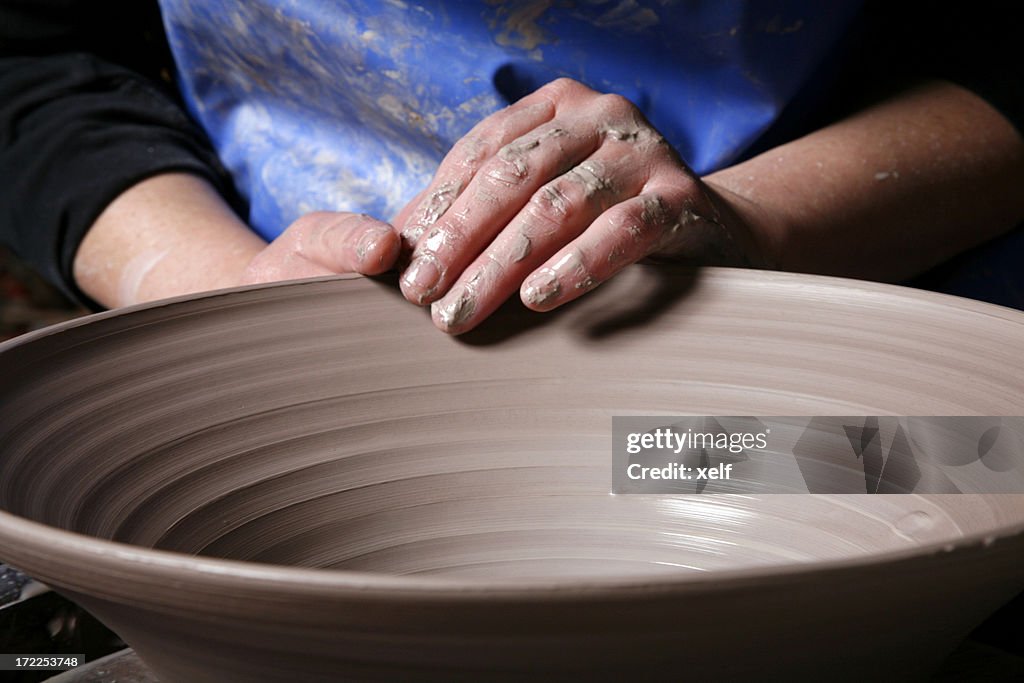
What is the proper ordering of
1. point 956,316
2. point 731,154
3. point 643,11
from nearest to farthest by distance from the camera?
point 956,316, point 643,11, point 731,154

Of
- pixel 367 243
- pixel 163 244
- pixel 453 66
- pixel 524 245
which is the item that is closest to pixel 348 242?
pixel 367 243

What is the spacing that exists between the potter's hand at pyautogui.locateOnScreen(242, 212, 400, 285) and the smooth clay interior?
0.10 ft

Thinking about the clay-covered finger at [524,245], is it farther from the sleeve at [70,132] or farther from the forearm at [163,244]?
the sleeve at [70,132]

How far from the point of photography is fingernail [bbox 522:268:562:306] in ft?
2.39

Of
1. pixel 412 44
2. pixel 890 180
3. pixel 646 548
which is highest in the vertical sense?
pixel 412 44

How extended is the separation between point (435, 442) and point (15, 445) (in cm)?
31

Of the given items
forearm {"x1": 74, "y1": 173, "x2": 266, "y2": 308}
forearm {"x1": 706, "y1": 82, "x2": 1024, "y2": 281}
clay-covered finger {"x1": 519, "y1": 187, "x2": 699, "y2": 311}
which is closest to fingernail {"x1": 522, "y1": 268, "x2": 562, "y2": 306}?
clay-covered finger {"x1": 519, "y1": 187, "x2": 699, "y2": 311}

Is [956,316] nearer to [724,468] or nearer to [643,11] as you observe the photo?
[724,468]

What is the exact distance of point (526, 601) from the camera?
320mm

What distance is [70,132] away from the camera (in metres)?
1.24

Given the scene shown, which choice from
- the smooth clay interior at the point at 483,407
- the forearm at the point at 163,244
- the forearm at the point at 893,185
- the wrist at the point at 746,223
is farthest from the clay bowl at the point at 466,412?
the forearm at the point at 163,244

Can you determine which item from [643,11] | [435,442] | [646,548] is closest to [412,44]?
[643,11]

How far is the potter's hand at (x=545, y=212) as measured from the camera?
2.41ft

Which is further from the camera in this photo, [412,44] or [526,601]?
[412,44]
